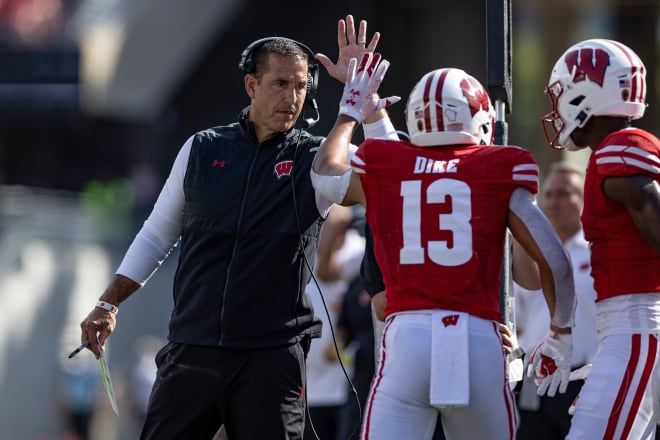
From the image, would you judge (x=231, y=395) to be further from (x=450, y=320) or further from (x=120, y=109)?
(x=120, y=109)

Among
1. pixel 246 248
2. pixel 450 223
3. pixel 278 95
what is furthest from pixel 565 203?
pixel 450 223

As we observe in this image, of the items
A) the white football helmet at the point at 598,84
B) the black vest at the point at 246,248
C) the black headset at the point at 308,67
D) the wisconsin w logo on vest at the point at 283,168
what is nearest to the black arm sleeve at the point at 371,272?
the black vest at the point at 246,248

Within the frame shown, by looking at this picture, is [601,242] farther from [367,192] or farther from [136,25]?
[136,25]

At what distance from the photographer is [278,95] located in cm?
515

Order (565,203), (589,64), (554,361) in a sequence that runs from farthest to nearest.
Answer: (565,203) < (589,64) < (554,361)

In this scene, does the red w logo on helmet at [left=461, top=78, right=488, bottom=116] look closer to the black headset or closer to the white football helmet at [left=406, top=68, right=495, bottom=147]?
the white football helmet at [left=406, top=68, right=495, bottom=147]

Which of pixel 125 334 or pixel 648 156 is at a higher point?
pixel 648 156

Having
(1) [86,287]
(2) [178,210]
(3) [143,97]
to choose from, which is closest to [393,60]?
(3) [143,97]

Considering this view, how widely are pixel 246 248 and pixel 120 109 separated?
1672 cm

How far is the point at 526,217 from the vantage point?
13.9 feet

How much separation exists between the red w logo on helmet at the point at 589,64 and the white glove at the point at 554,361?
92 centimetres

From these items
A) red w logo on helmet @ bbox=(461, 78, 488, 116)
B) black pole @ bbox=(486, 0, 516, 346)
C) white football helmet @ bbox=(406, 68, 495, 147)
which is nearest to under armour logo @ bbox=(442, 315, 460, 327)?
white football helmet @ bbox=(406, 68, 495, 147)

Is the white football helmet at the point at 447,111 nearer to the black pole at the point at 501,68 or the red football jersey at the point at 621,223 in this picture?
the red football jersey at the point at 621,223

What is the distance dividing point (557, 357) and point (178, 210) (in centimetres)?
166
